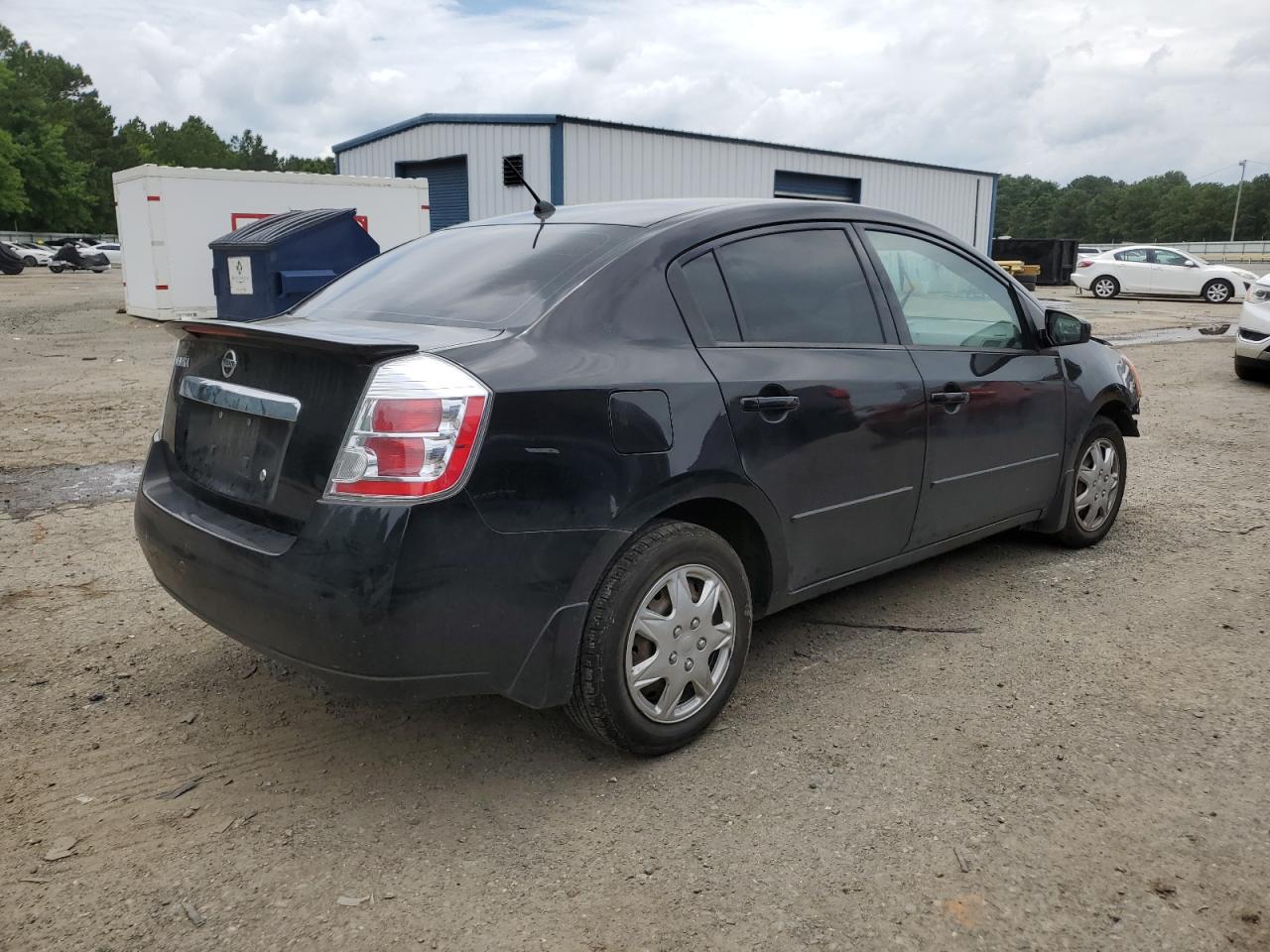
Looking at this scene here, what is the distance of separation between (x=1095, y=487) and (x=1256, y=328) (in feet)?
24.7

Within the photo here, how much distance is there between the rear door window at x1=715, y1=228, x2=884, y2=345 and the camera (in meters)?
3.29

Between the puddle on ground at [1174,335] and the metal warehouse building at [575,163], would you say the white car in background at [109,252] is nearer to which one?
the metal warehouse building at [575,163]

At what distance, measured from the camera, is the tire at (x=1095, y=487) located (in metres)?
4.77

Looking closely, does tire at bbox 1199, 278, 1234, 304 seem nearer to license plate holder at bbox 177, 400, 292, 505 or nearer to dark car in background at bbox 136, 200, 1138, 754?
dark car in background at bbox 136, 200, 1138, 754

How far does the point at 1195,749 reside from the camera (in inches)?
120

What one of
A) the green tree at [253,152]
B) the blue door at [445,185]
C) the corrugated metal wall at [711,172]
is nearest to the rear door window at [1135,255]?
the corrugated metal wall at [711,172]

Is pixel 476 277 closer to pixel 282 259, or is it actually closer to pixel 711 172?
pixel 282 259

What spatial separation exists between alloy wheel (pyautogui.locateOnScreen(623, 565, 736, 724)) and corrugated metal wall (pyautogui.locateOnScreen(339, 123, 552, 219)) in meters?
17.2

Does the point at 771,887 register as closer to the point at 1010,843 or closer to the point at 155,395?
the point at 1010,843

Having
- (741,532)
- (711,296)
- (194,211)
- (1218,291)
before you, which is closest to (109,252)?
(194,211)

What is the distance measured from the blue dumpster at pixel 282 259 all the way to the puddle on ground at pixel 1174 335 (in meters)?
11.3

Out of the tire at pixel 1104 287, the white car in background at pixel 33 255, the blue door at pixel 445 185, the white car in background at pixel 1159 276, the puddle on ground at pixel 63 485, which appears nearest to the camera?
the puddle on ground at pixel 63 485

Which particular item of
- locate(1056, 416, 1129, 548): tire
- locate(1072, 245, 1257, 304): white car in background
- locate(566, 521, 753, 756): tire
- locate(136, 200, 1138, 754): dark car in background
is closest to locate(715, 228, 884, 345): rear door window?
locate(136, 200, 1138, 754): dark car in background

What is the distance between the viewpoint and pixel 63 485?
20.1 ft
